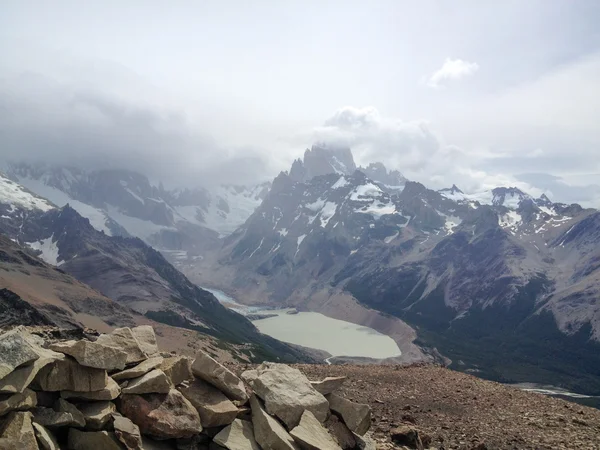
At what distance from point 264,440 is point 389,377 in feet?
84.6

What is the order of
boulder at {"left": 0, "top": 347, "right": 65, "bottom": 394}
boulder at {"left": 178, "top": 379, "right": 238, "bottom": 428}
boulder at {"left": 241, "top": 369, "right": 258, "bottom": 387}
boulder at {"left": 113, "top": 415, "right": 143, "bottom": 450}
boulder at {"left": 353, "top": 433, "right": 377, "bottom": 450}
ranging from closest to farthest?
boulder at {"left": 0, "top": 347, "right": 65, "bottom": 394} → boulder at {"left": 113, "top": 415, "right": 143, "bottom": 450} → boulder at {"left": 178, "top": 379, "right": 238, "bottom": 428} → boulder at {"left": 353, "top": 433, "right": 377, "bottom": 450} → boulder at {"left": 241, "top": 369, "right": 258, "bottom": 387}

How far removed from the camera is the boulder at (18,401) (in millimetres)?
15345

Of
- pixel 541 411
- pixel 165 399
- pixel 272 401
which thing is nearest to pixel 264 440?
pixel 272 401

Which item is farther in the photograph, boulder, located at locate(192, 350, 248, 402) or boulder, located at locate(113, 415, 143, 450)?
boulder, located at locate(192, 350, 248, 402)

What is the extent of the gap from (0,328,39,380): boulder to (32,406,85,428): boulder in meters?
1.78

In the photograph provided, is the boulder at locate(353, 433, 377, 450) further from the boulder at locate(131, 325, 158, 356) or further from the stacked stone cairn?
the boulder at locate(131, 325, 158, 356)

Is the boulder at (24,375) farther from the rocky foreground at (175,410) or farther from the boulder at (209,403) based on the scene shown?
the boulder at (209,403)

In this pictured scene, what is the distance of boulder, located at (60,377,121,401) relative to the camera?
57.2 feet

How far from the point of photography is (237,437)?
62.4 feet

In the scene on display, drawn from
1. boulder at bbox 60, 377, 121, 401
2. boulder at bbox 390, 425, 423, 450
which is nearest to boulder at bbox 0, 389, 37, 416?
boulder at bbox 60, 377, 121, 401

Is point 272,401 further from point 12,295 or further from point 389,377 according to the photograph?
point 12,295

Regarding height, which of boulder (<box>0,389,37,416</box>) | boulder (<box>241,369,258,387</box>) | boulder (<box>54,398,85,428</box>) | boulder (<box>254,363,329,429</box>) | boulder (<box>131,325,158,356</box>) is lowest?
boulder (<box>54,398,85,428</box>)

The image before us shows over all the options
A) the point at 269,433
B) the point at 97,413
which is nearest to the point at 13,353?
the point at 97,413

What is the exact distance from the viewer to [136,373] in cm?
1906
